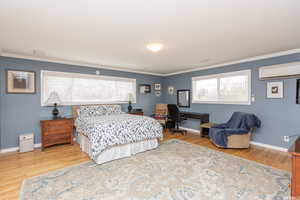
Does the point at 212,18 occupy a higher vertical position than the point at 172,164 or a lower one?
higher

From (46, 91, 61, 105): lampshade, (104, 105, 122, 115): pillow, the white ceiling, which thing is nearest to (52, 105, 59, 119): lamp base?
(46, 91, 61, 105): lampshade

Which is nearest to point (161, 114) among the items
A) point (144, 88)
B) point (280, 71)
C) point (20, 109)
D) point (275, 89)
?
point (144, 88)

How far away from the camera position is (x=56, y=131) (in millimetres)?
3674

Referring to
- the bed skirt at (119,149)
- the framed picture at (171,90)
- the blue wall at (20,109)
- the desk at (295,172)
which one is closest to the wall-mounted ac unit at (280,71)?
the desk at (295,172)

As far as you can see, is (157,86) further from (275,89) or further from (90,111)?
(275,89)

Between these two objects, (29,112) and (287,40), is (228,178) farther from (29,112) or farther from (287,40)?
(29,112)

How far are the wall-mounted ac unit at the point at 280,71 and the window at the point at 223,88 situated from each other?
13.7 inches

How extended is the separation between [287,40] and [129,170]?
3.77m

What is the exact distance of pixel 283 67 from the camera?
132 inches

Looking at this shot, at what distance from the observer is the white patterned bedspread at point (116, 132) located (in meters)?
2.78

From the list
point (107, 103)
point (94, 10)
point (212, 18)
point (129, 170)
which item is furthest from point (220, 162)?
point (107, 103)

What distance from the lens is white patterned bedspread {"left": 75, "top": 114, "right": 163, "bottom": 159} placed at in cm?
278

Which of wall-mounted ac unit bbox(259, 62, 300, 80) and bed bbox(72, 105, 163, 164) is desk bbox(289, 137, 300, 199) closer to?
wall-mounted ac unit bbox(259, 62, 300, 80)

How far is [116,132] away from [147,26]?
2075 millimetres
